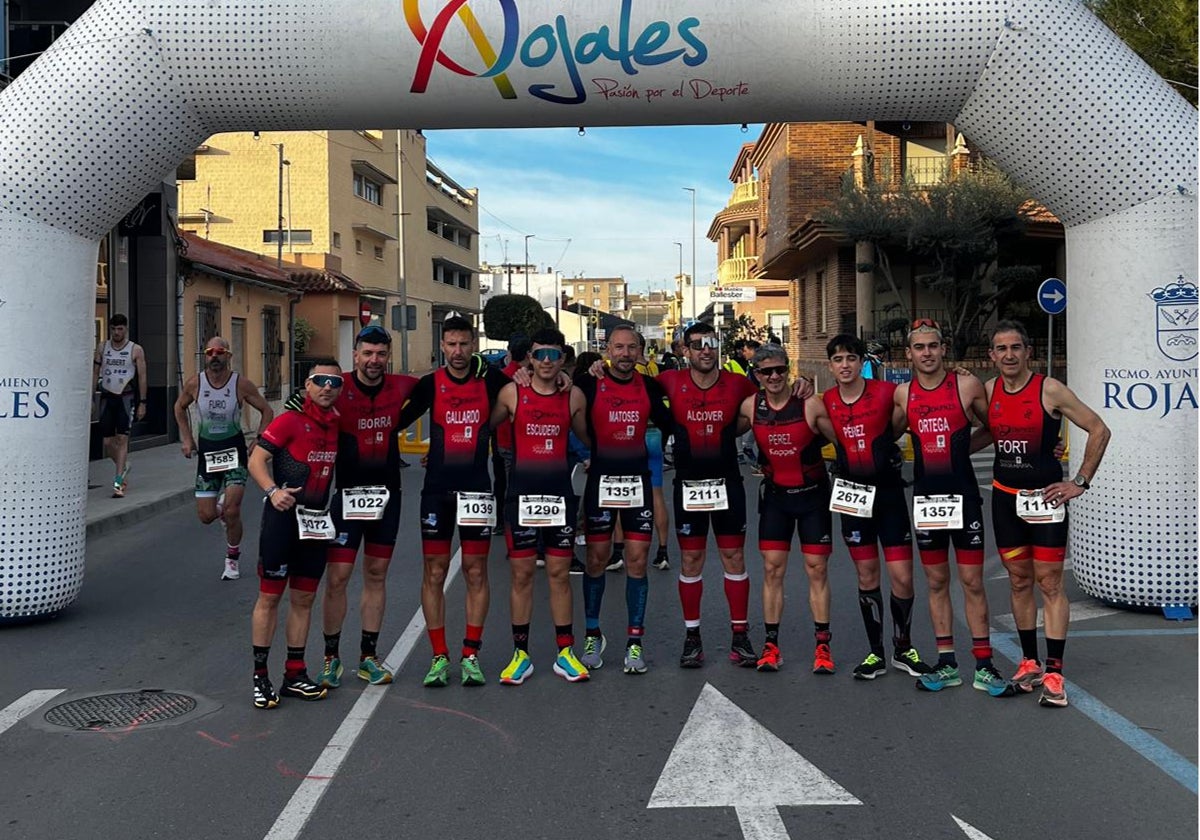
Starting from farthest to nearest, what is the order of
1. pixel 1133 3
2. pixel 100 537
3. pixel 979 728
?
pixel 1133 3, pixel 100 537, pixel 979 728

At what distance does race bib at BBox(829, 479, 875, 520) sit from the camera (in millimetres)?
6652

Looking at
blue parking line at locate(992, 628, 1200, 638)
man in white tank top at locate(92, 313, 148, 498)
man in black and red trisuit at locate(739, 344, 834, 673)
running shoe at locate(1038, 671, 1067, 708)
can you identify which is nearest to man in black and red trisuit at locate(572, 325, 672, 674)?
man in black and red trisuit at locate(739, 344, 834, 673)

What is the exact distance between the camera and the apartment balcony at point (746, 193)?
49781 millimetres

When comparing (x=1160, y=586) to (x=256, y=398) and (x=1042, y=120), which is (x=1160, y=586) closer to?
(x=1042, y=120)

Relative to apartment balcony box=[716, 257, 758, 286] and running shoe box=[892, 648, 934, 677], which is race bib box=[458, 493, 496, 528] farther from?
apartment balcony box=[716, 257, 758, 286]

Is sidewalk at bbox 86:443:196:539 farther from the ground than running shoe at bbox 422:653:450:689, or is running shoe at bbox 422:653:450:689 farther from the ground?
sidewalk at bbox 86:443:196:539

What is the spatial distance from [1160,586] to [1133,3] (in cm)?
1264

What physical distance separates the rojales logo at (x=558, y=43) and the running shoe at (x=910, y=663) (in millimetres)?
3921

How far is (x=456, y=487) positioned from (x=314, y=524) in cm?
80

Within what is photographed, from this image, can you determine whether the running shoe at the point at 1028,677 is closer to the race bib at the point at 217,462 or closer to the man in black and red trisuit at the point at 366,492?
the man in black and red trisuit at the point at 366,492

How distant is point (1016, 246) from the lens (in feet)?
98.2

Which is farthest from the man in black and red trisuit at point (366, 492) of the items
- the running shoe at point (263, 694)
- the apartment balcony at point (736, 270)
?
the apartment balcony at point (736, 270)

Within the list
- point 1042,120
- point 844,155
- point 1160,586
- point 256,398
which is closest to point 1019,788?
point 1160,586

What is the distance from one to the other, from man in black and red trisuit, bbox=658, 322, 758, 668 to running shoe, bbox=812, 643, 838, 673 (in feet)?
1.15
